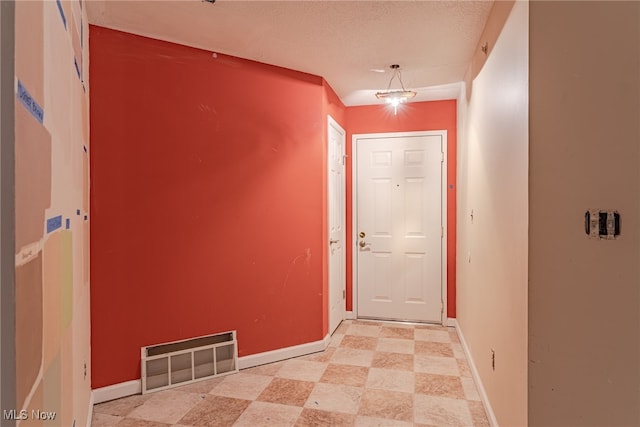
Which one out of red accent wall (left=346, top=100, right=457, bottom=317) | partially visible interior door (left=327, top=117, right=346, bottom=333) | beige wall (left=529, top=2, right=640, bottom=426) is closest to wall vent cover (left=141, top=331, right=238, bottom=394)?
partially visible interior door (left=327, top=117, right=346, bottom=333)

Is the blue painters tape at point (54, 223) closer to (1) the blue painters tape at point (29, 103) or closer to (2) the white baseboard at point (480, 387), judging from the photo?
(1) the blue painters tape at point (29, 103)

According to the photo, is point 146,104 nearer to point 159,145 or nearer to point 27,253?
point 159,145

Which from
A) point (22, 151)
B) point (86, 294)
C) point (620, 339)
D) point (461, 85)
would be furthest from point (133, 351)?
point (461, 85)

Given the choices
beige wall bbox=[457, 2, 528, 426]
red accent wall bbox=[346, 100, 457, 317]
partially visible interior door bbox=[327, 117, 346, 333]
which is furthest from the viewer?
red accent wall bbox=[346, 100, 457, 317]

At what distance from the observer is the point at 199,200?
285cm

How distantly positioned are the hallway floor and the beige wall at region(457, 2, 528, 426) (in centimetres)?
28

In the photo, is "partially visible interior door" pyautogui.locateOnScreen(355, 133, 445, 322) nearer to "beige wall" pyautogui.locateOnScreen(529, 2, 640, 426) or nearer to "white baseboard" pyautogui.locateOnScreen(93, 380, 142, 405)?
"white baseboard" pyautogui.locateOnScreen(93, 380, 142, 405)

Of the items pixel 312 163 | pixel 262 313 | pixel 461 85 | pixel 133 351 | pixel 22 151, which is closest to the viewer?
pixel 22 151

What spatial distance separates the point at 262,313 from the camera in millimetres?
3135

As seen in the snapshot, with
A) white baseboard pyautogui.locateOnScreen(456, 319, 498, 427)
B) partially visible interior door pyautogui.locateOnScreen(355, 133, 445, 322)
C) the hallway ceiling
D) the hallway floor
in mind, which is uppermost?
the hallway ceiling

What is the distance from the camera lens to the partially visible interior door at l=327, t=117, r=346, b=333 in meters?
3.76

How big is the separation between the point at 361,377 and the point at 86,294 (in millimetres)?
2020

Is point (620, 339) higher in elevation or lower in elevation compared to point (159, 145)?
lower

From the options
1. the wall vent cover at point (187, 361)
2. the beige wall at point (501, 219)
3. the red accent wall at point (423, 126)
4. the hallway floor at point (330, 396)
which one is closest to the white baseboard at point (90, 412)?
the hallway floor at point (330, 396)
